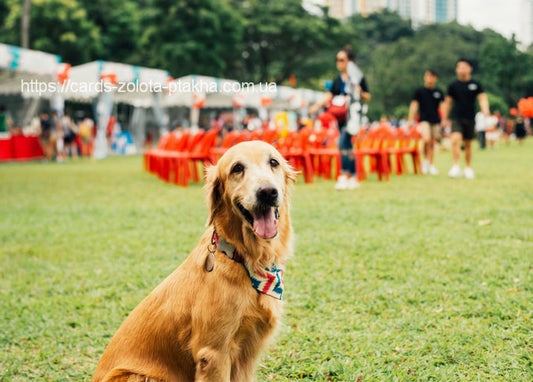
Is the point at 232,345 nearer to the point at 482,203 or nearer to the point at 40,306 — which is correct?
the point at 40,306

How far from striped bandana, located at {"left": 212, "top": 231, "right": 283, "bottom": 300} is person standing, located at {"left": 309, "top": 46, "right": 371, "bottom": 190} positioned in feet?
22.4

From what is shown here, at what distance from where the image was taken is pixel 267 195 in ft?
7.41

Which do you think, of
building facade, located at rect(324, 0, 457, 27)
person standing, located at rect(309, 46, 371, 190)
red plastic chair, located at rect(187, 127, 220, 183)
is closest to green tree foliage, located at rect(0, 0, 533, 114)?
red plastic chair, located at rect(187, 127, 220, 183)

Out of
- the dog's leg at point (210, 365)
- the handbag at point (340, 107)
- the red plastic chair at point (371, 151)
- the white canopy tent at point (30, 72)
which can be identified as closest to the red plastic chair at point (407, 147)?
the red plastic chair at point (371, 151)

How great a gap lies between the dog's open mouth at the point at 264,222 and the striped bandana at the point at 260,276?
0.49 ft

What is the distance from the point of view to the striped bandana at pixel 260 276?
91.9 inches

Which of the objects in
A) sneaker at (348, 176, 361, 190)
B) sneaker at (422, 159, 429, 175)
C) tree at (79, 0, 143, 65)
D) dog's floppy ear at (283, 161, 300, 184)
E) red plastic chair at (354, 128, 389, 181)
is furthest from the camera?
tree at (79, 0, 143, 65)

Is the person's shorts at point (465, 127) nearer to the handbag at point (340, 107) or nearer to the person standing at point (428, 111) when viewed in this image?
the person standing at point (428, 111)

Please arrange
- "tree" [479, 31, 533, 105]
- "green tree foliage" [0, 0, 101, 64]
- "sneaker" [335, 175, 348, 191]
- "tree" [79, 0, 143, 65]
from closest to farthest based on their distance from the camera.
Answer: "sneaker" [335, 175, 348, 191]
"green tree foliage" [0, 0, 101, 64]
"tree" [79, 0, 143, 65]
"tree" [479, 31, 533, 105]

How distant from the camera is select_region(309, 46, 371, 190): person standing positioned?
9.15 m

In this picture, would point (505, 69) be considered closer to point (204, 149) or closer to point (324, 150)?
point (324, 150)

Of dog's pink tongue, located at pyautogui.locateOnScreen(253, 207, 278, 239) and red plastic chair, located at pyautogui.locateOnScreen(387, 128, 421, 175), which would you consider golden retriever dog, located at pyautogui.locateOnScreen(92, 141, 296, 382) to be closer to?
dog's pink tongue, located at pyautogui.locateOnScreen(253, 207, 278, 239)

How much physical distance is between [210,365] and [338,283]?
90.0 inches

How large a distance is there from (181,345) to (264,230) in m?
0.62
